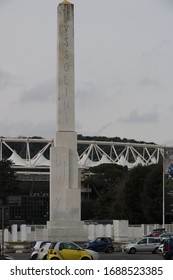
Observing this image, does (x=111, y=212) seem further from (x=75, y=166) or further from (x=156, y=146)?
(x=156, y=146)

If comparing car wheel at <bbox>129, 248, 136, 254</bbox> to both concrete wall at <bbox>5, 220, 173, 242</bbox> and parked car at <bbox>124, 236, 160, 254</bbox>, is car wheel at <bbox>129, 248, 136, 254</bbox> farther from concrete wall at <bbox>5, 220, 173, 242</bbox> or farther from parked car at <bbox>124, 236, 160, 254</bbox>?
concrete wall at <bbox>5, 220, 173, 242</bbox>

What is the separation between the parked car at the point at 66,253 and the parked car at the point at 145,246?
49.4ft

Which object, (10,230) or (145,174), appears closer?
(10,230)

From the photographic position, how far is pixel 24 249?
161 ft

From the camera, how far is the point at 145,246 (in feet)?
149

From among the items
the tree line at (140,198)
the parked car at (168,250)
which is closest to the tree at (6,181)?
the tree line at (140,198)

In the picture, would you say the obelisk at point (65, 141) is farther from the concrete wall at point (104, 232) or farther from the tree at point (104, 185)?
the tree at point (104, 185)

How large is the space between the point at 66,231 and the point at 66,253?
944 inches

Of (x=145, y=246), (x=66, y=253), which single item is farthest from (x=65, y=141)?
(x=66, y=253)

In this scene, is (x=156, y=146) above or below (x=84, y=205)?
above

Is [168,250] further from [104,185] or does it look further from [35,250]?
[104,185]

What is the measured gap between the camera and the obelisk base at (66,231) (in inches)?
2060
